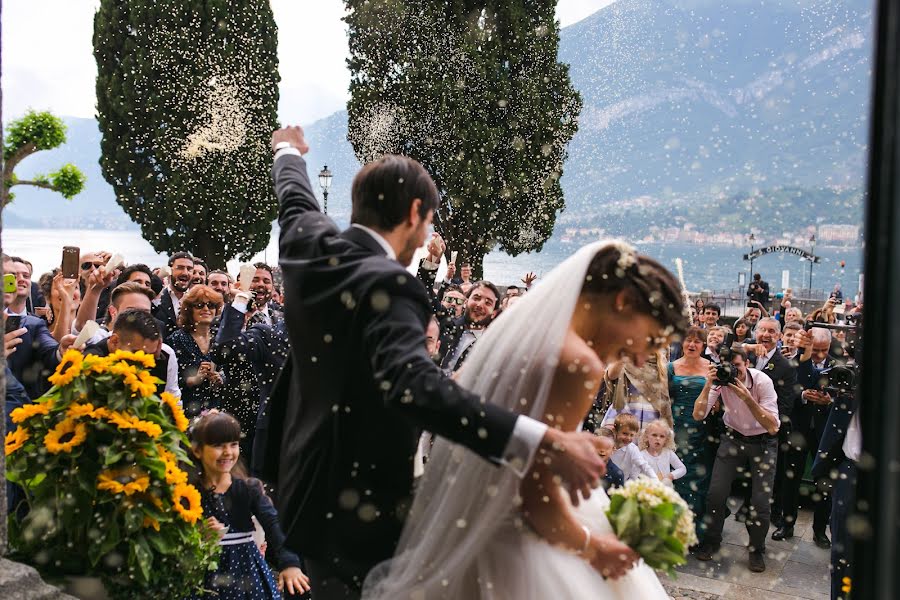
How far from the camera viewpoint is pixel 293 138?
3137mm

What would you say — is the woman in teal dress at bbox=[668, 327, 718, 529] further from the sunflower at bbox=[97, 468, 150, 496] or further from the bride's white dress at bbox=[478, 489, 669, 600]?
the sunflower at bbox=[97, 468, 150, 496]

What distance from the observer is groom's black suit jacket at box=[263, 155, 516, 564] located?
2090 mm

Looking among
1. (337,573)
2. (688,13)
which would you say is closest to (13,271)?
(337,573)

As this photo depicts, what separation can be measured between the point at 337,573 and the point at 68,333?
13.1 ft

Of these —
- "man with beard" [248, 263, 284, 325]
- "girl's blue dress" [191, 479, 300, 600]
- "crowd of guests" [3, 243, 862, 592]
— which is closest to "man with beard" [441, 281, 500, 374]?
"crowd of guests" [3, 243, 862, 592]

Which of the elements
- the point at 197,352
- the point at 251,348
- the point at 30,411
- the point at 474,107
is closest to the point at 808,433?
the point at 251,348

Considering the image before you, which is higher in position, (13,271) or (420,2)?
(420,2)

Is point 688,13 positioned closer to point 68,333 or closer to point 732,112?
point 732,112

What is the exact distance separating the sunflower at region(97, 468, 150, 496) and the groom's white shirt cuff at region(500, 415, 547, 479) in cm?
179

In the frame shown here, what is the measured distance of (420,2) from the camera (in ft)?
85.0

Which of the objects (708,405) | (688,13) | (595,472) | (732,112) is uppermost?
(688,13)

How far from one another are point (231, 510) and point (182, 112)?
23.8m

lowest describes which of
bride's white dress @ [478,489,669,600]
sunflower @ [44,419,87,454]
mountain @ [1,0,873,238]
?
bride's white dress @ [478,489,669,600]

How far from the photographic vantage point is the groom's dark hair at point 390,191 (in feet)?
7.59
